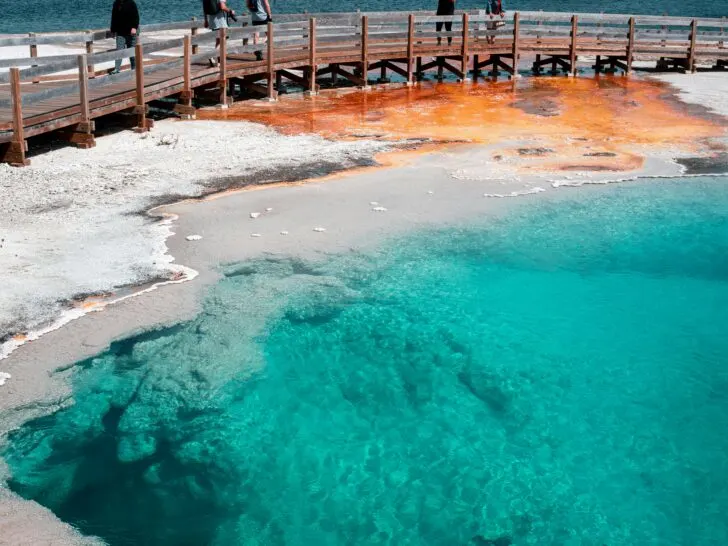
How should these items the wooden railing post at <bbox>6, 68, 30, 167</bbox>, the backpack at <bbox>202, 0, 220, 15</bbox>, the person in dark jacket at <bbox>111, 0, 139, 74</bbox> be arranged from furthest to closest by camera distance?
the backpack at <bbox>202, 0, 220, 15</bbox> < the person in dark jacket at <bbox>111, 0, 139, 74</bbox> < the wooden railing post at <bbox>6, 68, 30, 167</bbox>

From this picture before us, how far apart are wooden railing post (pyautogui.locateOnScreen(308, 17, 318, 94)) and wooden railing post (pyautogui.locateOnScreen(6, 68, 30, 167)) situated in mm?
8515

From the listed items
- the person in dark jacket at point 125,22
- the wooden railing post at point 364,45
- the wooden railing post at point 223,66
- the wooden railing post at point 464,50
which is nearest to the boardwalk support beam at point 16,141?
the person in dark jacket at point 125,22

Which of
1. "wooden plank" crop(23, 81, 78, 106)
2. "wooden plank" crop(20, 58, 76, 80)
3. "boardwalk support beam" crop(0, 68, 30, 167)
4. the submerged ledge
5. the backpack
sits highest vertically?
the backpack

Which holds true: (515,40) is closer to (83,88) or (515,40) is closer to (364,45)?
(364,45)

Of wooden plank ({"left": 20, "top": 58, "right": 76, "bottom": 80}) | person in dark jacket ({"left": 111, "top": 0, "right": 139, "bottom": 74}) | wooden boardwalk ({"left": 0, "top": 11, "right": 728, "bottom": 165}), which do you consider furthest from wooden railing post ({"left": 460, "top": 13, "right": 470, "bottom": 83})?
wooden plank ({"left": 20, "top": 58, "right": 76, "bottom": 80})

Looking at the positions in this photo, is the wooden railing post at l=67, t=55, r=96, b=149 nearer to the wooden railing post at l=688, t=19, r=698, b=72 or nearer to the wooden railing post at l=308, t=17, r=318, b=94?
the wooden railing post at l=308, t=17, r=318, b=94

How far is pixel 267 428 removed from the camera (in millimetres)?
6605

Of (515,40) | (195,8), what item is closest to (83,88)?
(515,40)

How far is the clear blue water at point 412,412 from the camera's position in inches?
223

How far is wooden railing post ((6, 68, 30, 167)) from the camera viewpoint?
12.1 m

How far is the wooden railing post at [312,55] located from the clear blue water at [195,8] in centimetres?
2803

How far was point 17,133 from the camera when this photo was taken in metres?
12.5

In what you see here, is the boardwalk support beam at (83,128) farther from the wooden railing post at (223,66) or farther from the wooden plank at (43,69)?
the wooden railing post at (223,66)

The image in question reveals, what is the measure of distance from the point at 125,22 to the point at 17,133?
4.73 meters
